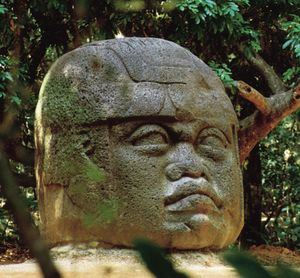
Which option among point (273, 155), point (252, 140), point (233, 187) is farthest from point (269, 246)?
point (233, 187)

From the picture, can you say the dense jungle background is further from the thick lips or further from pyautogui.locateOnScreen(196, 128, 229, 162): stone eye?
the thick lips

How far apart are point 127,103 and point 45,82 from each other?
80cm

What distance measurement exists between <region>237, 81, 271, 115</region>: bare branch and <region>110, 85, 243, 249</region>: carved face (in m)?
2.50

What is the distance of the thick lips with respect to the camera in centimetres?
522

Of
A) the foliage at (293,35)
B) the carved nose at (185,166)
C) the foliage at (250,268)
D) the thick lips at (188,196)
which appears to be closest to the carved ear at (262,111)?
the foliage at (293,35)

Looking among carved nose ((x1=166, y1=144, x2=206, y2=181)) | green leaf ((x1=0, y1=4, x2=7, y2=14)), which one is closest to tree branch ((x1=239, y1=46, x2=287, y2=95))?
green leaf ((x1=0, y1=4, x2=7, y2=14))

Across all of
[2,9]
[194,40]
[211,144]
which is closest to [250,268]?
[211,144]

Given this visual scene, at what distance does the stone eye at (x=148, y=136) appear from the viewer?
17.4ft

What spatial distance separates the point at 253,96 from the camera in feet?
26.4

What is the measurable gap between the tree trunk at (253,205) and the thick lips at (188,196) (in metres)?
5.57

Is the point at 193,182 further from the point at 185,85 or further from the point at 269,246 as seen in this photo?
the point at 269,246

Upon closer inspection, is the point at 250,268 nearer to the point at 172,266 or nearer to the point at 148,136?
the point at 172,266

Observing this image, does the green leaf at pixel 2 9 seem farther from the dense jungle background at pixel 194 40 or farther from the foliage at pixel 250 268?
the foliage at pixel 250 268

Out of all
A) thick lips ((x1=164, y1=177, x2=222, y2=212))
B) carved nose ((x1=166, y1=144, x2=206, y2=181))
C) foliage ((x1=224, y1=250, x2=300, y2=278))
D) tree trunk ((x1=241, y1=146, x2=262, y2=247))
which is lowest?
tree trunk ((x1=241, y1=146, x2=262, y2=247))
